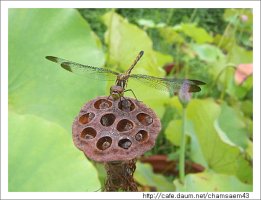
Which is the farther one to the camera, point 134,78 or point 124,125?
point 134,78

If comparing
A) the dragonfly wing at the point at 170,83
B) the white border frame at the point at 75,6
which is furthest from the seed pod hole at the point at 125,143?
the white border frame at the point at 75,6

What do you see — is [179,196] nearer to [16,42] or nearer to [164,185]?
[164,185]

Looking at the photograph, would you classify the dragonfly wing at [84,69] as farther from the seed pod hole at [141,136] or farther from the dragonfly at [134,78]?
the seed pod hole at [141,136]

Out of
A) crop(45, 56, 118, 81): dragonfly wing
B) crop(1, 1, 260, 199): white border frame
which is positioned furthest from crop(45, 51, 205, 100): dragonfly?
crop(1, 1, 260, 199): white border frame

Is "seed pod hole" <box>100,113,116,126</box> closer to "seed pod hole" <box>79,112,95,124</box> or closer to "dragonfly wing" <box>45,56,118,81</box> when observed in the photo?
"seed pod hole" <box>79,112,95,124</box>

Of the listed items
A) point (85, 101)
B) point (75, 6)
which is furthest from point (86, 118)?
point (75, 6)

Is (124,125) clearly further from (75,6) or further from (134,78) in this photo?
(75,6)
